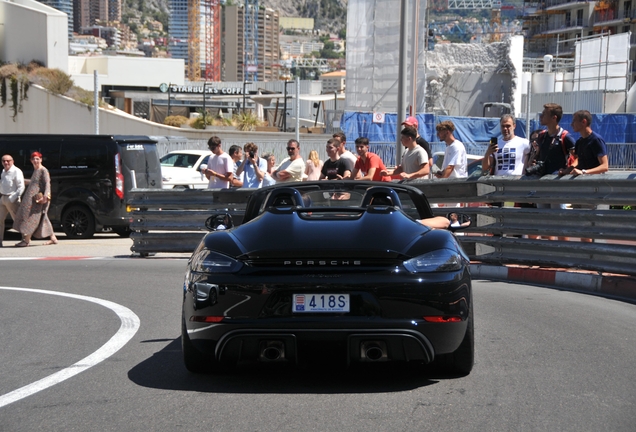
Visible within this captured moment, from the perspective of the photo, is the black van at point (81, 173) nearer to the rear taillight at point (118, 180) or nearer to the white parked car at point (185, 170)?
the rear taillight at point (118, 180)

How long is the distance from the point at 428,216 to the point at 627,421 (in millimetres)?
2398

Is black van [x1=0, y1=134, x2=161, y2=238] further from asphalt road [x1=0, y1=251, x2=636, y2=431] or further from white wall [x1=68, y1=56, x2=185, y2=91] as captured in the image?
white wall [x1=68, y1=56, x2=185, y2=91]

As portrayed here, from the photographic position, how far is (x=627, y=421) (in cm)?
484

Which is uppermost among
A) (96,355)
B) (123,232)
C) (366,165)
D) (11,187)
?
(366,165)

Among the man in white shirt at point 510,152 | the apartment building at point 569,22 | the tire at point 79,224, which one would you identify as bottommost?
the tire at point 79,224

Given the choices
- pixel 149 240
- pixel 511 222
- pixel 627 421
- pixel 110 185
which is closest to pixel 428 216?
pixel 627 421

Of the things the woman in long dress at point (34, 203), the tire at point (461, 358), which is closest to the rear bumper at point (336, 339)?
the tire at point (461, 358)

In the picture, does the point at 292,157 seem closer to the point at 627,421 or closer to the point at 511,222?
the point at 511,222

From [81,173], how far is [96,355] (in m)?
12.1

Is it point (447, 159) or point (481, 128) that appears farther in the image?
point (481, 128)

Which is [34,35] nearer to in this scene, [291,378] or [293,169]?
[293,169]

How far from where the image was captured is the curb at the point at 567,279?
9914mm

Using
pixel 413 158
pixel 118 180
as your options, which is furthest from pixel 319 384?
pixel 118 180

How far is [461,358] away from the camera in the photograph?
18.5 feet
